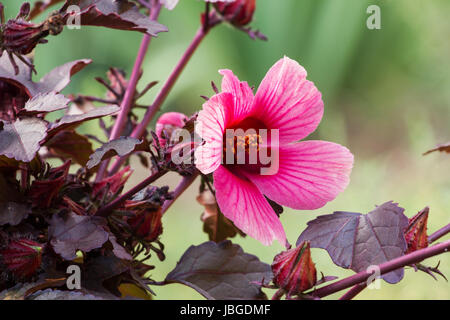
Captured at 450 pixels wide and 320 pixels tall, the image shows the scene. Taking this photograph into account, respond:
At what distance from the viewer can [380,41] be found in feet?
→ 5.38

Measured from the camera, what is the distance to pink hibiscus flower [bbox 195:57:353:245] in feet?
0.77

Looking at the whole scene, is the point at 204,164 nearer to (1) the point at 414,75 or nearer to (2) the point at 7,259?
(2) the point at 7,259

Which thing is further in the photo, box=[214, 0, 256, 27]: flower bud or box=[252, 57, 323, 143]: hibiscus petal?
box=[214, 0, 256, 27]: flower bud

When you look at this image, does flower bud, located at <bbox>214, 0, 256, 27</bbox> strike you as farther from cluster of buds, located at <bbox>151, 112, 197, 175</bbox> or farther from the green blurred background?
the green blurred background

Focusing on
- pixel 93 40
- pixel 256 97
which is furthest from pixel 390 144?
pixel 256 97

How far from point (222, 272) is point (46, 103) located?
11 cm

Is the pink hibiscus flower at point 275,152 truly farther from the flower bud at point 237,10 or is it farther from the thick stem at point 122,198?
the flower bud at point 237,10

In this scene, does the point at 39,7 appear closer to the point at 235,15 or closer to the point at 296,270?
the point at 235,15

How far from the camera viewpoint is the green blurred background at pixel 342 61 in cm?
142

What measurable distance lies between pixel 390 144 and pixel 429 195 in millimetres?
525

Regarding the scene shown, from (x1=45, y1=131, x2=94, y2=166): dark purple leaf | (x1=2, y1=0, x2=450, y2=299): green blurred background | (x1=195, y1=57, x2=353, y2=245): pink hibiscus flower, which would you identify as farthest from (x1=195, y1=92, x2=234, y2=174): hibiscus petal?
(x1=2, y1=0, x2=450, y2=299): green blurred background

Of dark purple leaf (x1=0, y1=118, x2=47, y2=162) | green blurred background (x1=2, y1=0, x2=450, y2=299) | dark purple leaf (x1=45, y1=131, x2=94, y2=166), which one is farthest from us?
green blurred background (x1=2, y1=0, x2=450, y2=299)

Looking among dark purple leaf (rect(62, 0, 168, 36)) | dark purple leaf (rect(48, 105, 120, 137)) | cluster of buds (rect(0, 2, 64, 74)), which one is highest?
dark purple leaf (rect(62, 0, 168, 36))

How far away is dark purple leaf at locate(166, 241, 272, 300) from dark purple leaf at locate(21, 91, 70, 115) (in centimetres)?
10
